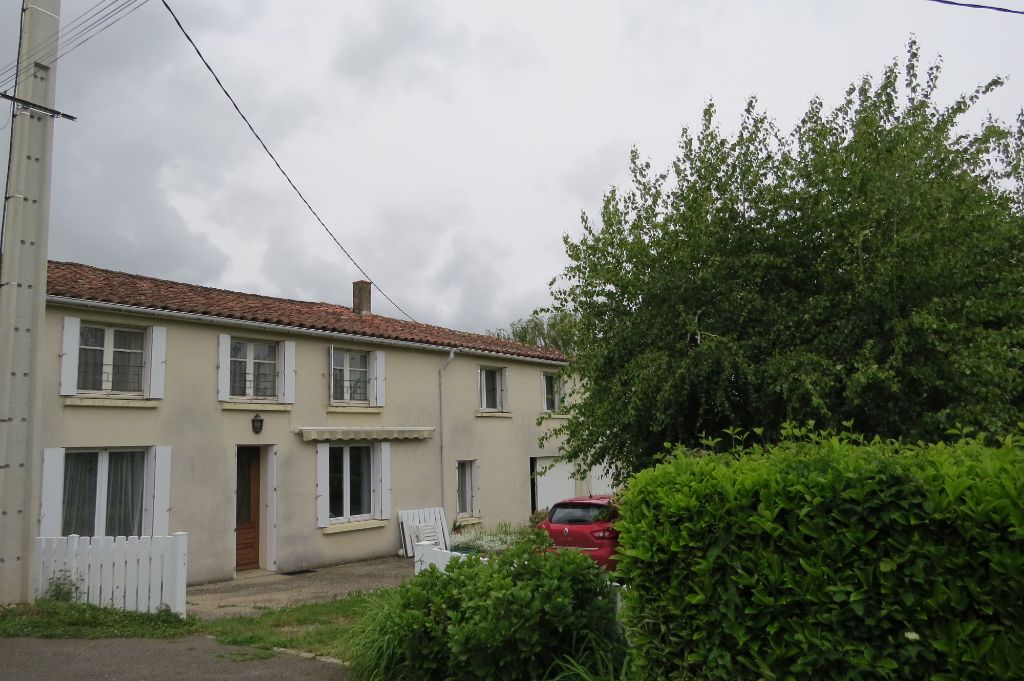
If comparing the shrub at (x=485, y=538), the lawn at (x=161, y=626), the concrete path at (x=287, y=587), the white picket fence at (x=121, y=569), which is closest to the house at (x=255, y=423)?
the shrub at (x=485, y=538)

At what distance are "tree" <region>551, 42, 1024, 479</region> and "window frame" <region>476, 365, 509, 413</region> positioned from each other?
384 inches

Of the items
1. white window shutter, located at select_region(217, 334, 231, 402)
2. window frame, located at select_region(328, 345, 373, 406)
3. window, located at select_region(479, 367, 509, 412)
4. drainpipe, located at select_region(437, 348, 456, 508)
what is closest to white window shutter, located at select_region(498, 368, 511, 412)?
window, located at select_region(479, 367, 509, 412)

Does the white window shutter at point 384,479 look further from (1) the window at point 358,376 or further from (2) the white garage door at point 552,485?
(2) the white garage door at point 552,485

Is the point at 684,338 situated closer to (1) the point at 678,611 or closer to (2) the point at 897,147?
(2) the point at 897,147

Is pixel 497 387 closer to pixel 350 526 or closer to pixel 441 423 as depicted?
pixel 441 423

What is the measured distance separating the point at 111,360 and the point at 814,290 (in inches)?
420

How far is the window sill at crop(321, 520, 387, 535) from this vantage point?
15.4 metres

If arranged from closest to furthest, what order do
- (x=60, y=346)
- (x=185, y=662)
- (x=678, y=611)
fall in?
1. (x=678, y=611)
2. (x=185, y=662)
3. (x=60, y=346)

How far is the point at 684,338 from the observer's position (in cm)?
920

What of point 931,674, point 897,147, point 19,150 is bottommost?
point 931,674

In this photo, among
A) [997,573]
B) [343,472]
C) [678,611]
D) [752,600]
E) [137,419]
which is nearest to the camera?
[997,573]

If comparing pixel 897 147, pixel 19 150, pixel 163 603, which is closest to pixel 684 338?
pixel 897 147

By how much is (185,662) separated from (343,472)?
9270 millimetres

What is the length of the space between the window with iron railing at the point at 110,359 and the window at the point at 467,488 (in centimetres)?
842
